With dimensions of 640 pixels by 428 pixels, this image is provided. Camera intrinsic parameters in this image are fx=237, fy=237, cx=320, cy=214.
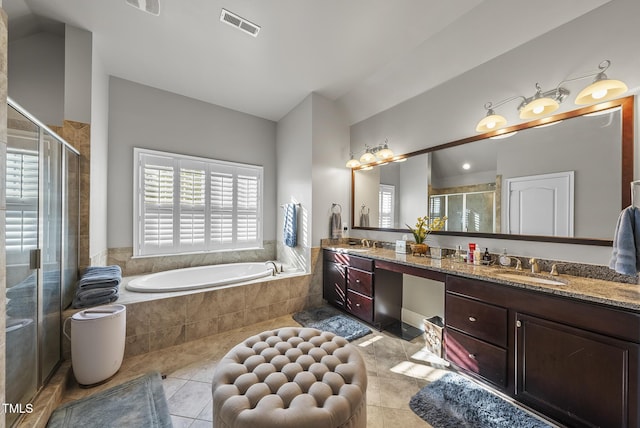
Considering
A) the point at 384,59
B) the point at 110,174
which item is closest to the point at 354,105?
the point at 384,59

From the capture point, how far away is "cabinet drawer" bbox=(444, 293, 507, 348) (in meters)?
1.66

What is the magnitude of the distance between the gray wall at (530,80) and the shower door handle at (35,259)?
3.36 metres

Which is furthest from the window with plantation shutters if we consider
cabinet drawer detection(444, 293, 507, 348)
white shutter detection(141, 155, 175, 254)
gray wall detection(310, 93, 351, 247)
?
cabinet drawer detection(444, 293, 507, 348)

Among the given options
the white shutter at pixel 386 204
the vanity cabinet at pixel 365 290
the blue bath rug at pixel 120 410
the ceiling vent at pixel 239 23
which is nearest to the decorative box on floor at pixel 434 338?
the vanity cabinet at pixel 365 290

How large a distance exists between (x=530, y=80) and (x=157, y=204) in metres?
4.29

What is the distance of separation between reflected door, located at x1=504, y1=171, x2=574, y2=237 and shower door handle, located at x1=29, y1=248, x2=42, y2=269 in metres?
3.55

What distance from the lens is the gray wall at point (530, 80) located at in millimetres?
1603

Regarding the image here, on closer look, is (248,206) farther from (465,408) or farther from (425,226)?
(465,408)

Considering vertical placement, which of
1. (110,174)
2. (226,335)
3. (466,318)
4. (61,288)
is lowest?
(226,335)

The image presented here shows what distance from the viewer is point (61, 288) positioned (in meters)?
1.92

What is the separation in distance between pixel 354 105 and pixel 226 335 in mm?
3388

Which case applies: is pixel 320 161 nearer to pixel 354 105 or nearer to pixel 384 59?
pixel 354 105

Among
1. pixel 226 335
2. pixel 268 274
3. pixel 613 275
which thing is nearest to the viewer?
pixel 613 275

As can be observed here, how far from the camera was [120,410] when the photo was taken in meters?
1.54
